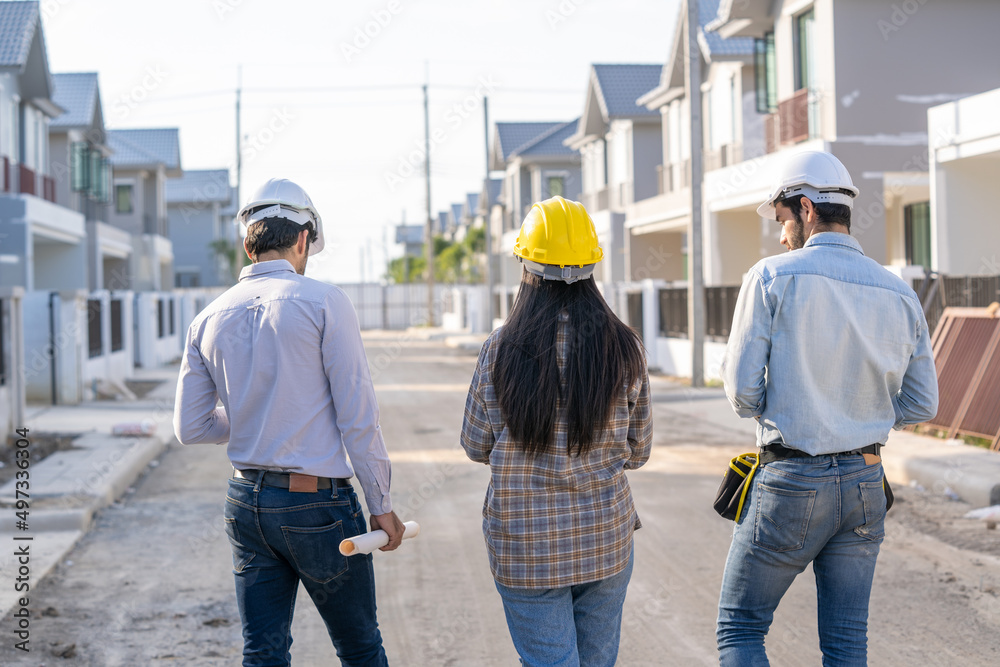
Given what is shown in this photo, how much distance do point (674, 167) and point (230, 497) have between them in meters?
25.6

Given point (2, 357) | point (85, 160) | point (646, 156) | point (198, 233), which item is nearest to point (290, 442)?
point (2, 357)

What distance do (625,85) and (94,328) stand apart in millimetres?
21032

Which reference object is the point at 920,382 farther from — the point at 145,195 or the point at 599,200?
the point at 145,195

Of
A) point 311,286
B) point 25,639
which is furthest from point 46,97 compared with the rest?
point 311,286

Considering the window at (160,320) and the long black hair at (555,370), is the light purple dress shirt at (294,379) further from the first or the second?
the window at (160,320)

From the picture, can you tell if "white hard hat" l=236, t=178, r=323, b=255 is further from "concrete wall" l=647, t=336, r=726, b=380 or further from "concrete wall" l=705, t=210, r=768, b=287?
"concrete wall" l=705, t=210, r=768, b=287

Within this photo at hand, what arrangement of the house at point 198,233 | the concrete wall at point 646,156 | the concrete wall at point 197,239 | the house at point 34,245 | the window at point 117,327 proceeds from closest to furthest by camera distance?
the house at point 34,245 < the window at point 117,327 < the concrete wall at point 646,156 < the house at point 198,233 < the concrete wall at point 197,239

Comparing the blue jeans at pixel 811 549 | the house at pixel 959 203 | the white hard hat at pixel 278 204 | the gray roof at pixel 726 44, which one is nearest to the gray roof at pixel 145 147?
the gray roof at pixel 726 44

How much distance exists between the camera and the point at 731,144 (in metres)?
24.3

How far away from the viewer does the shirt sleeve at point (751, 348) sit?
307cm

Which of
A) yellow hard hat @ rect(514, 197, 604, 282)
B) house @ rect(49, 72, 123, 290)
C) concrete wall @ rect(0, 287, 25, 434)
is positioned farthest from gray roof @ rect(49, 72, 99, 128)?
yellow hard hat @ rect(514, 197, 604, 282)

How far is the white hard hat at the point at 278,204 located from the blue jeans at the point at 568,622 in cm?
135

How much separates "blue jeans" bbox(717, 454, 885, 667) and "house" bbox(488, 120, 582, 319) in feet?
118

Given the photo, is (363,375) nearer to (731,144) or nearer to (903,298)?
(903,298)
